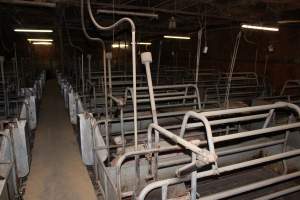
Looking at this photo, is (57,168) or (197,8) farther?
(197,8)

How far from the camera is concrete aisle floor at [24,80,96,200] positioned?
322 cm

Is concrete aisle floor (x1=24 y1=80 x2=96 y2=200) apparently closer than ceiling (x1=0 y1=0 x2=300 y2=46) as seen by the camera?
Yes

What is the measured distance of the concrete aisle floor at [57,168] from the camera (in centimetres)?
322

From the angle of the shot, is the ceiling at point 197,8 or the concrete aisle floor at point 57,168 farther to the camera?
the ceiling at point 197,8

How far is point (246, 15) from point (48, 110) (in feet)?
19.5

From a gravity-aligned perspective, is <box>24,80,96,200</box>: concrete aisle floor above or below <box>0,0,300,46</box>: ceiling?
below

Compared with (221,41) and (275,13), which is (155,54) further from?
(275,13)

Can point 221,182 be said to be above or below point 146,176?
below

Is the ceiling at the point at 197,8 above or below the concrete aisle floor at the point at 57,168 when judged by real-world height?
above

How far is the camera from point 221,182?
288 centimetres

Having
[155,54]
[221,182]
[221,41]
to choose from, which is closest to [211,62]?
[221,41]

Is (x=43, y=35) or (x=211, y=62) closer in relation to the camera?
(x=211, y=62)

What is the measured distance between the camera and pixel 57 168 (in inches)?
153

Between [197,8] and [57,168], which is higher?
[197,8]
